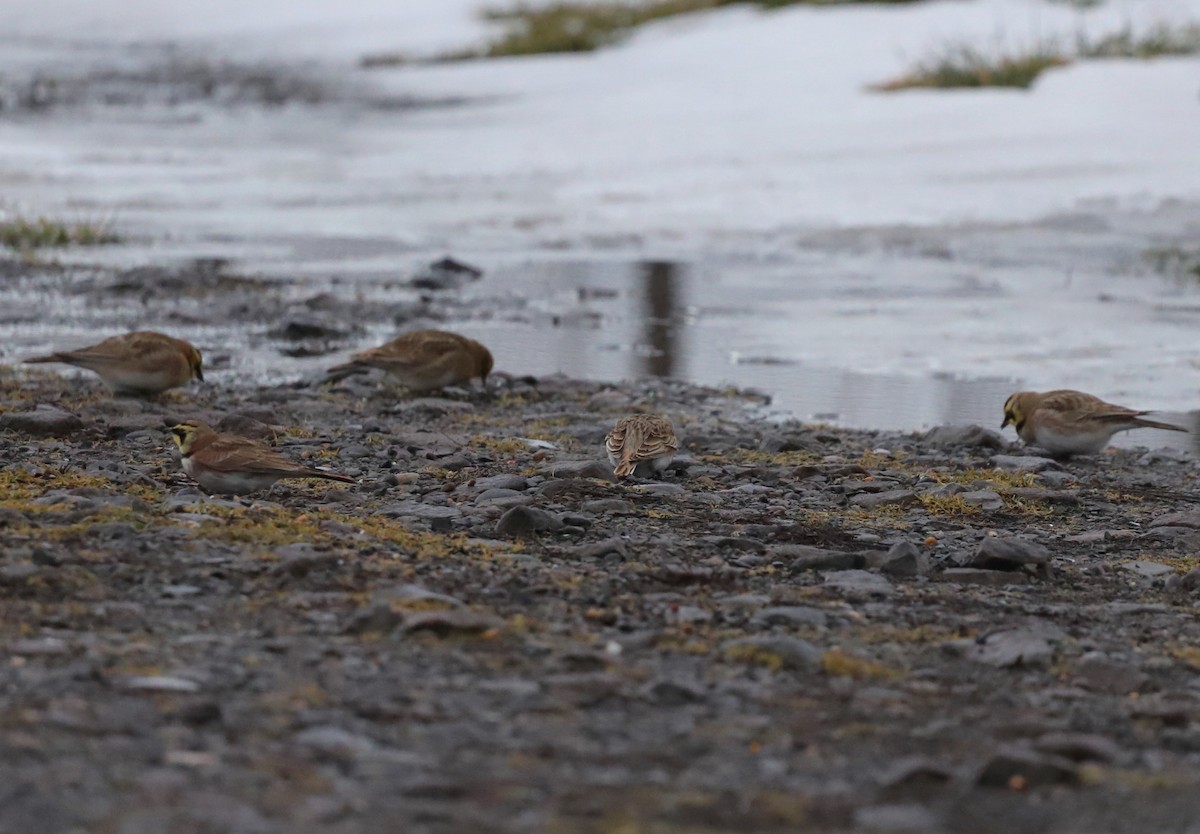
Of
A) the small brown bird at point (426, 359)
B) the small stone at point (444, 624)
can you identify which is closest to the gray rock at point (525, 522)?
the small stone at point (444, 624)

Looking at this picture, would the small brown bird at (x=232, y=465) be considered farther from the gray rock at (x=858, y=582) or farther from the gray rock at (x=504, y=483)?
the gray rock at (x=858, y=582)

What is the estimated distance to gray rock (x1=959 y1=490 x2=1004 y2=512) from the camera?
6.53 meters

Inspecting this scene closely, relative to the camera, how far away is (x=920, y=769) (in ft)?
11.7

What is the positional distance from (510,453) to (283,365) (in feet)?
9.27

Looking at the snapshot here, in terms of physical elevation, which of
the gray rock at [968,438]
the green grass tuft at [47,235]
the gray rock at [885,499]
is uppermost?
the green grass tuft at [47,235]

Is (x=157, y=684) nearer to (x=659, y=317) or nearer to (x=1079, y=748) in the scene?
(x=1079, y=748)

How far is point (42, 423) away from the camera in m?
7.02

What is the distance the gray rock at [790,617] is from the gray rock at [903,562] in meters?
0.67

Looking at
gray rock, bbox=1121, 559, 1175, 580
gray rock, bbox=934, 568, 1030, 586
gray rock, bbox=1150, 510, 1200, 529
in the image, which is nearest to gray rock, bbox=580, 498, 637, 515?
gray rock, bbox=934, 568, 1030, 586

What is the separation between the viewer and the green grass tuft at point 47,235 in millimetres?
13531

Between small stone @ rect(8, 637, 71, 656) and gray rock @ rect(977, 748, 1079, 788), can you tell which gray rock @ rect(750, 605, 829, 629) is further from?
small stone @ rect(8, 637, 71, 656)

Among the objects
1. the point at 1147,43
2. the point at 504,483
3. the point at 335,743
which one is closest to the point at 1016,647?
the point at 335,743

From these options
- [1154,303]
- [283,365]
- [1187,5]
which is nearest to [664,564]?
[283,365]

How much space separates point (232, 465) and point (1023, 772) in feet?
10.4
